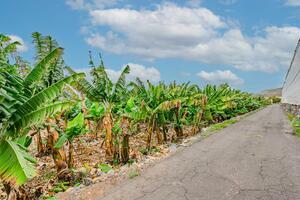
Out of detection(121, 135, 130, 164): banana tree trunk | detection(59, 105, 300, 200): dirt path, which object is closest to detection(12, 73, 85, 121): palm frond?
detection(59, 105, 300, 200): dirt path

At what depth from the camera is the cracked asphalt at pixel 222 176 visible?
7.32m

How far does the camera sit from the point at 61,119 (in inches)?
467

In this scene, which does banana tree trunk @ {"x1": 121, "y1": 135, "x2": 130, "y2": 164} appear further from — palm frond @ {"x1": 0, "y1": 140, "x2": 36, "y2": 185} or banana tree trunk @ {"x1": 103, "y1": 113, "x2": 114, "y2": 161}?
palm frond @ {"x1": 0, "y1": 140, "x2": 36, "y2": 185}

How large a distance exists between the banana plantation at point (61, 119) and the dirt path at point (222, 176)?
123 centimetres

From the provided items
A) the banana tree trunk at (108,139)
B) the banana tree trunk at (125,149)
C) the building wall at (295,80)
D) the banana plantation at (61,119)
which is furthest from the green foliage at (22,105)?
the building wall at (295,80)

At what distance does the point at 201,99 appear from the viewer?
17969mm

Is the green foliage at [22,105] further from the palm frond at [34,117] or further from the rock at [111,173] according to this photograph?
the rock at [111,173]

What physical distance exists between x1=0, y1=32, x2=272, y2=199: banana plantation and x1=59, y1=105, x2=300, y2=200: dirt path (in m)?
1.23

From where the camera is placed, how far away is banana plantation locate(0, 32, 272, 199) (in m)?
6.19

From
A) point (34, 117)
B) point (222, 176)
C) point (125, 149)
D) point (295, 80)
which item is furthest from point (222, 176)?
point (295, 80)

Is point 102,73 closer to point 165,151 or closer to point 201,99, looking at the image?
point 165,151

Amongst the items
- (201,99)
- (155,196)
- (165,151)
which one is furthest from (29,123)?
(201,99)

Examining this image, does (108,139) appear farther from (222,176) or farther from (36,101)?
(36,101)

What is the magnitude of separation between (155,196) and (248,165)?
335 cm
